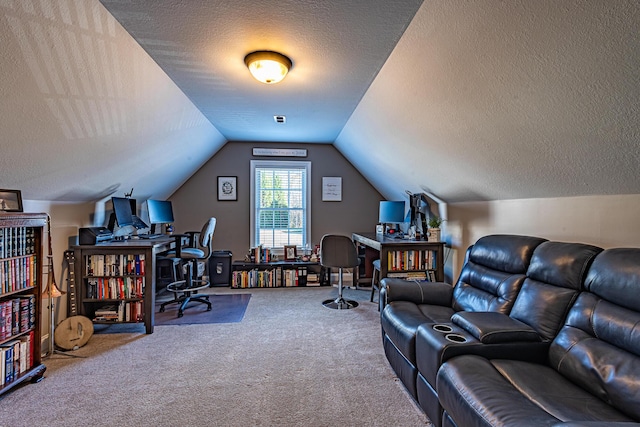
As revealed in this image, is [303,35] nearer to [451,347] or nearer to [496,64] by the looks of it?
[496,64]

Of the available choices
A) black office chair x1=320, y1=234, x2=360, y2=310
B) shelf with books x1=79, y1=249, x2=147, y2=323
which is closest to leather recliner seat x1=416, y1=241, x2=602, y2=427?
black office chair x1=320, y1=234, x2=360, y2=310

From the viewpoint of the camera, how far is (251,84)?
295cm

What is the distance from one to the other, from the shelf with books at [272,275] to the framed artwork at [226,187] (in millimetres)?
1171

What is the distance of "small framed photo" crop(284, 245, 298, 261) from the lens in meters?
5.42

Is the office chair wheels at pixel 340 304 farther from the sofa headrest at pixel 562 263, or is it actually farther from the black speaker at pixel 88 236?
the black speaker at pixel 88 236

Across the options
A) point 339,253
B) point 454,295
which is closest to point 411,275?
point 339,253

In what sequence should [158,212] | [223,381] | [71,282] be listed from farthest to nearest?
[158,212]
[71,282]
[223,381]

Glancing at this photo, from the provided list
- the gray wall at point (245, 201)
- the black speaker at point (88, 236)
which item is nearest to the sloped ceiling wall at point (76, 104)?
the black speaker at point (88, 236)

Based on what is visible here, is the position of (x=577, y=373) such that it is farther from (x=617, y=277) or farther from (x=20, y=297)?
(x=20, y=297)

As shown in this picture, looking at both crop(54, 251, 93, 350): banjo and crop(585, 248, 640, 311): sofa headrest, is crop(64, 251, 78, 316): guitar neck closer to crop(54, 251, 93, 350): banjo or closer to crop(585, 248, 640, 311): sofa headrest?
crop(54, 251, 93, 350): banjo

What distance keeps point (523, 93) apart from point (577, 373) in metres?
1.47

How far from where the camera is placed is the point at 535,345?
5.79ft

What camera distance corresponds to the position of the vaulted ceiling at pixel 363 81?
149cm

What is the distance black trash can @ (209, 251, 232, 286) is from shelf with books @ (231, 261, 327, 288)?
13 cm
